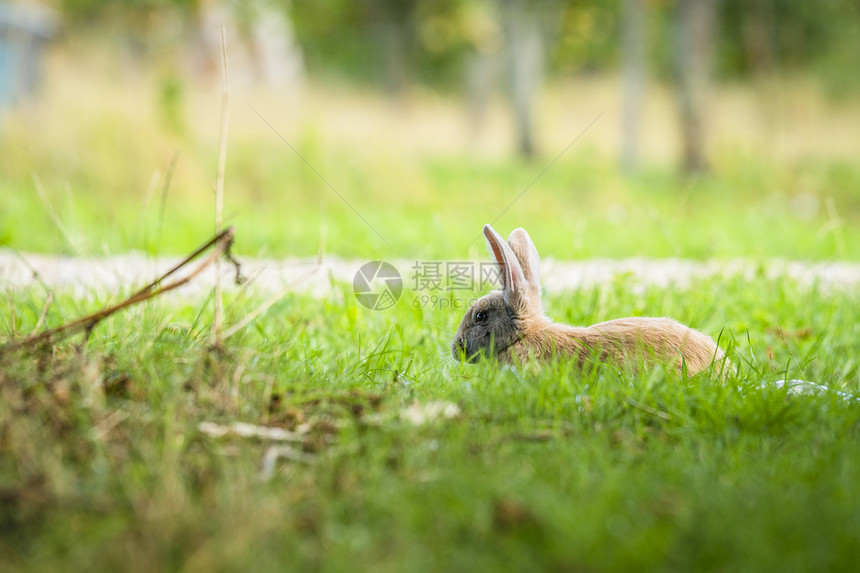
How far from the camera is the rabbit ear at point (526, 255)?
3043 millimetres

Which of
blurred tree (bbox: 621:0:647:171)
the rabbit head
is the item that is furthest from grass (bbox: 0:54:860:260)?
the rabbit head

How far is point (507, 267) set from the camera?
9.52ft

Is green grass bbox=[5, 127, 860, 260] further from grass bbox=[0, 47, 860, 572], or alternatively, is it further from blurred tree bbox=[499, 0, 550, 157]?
blurred tree bbox=[499, 0, 550, 157]

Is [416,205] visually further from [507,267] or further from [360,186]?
[507,267]

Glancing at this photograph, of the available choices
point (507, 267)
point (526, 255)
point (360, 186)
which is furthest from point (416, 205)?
point (507, 267)

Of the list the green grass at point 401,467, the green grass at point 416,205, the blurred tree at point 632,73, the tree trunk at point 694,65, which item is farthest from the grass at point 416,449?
the blurred tree at point 632,73

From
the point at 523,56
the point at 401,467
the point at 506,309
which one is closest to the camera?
the point at 401,467

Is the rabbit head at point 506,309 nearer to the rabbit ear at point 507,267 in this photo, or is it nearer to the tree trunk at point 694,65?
the rabbit ear at point 507,267

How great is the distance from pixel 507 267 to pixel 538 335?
0.29 metres

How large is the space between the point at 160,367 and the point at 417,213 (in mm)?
7437

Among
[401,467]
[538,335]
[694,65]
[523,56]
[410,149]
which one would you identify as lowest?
[401,467]

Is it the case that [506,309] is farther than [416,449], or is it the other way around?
[506,309]

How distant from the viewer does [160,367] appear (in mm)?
2314

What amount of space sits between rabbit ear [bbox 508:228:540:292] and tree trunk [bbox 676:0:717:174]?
11.9m
